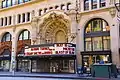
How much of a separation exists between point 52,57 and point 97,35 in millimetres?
8647

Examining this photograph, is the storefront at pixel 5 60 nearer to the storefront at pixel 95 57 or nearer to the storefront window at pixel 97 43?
the storefront at pixel 95 57

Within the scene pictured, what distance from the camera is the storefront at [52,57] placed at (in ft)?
131

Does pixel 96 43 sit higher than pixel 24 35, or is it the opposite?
pixel 24 35

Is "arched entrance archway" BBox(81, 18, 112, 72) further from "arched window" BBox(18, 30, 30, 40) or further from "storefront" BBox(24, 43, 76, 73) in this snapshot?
"arched window" BBox(18, 30, 30, 40)

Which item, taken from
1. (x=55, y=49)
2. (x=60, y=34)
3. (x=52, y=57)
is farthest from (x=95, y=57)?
(x=60, y=34)

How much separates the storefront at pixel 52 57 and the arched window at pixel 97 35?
10.3ft

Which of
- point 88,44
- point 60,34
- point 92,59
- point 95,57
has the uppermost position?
point 60,34

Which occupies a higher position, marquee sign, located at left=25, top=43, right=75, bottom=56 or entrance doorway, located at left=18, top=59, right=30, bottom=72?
marquee sign, located at left=25, top=43, right=75, bottom=56

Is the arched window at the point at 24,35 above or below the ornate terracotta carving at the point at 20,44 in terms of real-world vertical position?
above

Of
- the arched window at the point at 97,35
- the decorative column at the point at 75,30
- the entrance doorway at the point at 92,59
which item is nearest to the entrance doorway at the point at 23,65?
the decorative column at the point at 75,30

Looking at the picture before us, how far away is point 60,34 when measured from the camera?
46656 millimetres

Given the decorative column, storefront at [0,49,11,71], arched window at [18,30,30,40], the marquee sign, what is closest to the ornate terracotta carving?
arched window at [18,30,30,40]

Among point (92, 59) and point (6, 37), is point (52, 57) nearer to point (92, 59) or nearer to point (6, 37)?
point (92, 59)

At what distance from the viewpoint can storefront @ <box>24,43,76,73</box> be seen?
4000 cm
